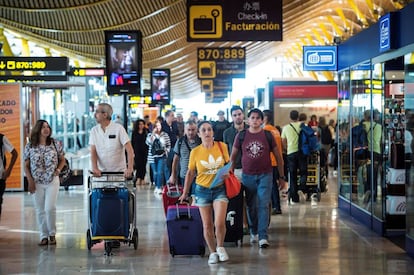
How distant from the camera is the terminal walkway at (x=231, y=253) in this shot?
8.44 meters

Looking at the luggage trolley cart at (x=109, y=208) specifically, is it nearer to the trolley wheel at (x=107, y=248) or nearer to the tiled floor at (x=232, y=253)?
the trolley wheel at (x=107, y=248)

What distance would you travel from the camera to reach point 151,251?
963 centimetres

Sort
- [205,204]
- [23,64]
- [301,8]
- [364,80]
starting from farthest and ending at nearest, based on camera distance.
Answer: [301,8]
[23,64]
[364,80]
[205,204]

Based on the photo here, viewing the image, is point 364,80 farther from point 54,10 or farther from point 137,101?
point 137,101

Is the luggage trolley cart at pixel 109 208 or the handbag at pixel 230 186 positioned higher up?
the handbag at pixel 230 186

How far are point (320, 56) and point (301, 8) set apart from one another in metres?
28.3

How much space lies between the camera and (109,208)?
9.25 metres

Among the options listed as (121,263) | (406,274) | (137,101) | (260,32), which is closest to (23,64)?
(260,32)

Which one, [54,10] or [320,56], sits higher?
[54,10]

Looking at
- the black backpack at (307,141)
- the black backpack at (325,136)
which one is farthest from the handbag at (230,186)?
the black backpack at (325,136)

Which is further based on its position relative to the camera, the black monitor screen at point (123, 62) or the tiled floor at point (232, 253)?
the black monitor screen at point (123, 62)

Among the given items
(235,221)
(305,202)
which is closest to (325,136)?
(305,202)

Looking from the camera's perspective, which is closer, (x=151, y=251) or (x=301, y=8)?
(x=151, y=251)

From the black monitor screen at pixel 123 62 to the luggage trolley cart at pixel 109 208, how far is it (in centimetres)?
740
